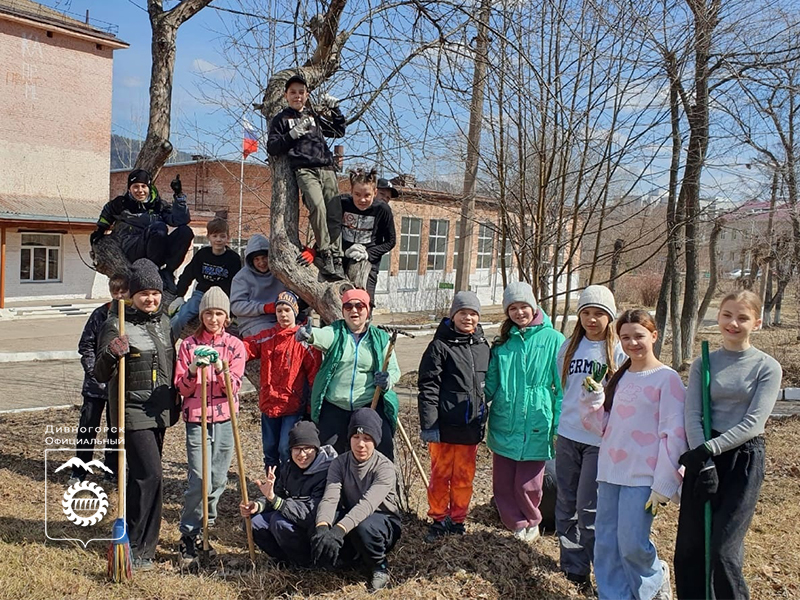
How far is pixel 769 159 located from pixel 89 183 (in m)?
22.5

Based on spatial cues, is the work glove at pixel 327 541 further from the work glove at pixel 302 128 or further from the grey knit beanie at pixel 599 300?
the work glove at pixel 302 128

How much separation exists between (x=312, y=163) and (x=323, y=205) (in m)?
0.33

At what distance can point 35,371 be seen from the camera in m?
11.4

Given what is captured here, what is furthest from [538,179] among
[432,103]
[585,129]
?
[432,103]

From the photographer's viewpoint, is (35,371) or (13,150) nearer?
(35,371)

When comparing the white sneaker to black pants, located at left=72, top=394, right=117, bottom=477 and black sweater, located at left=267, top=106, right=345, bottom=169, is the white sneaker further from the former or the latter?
black pants, located at left=72, top=394, right=117, bottom=477

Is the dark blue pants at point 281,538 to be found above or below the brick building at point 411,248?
below

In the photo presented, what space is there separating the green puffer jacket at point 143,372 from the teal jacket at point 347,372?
0.95 meters

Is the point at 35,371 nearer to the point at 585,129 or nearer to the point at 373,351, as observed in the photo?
the point at 373,351

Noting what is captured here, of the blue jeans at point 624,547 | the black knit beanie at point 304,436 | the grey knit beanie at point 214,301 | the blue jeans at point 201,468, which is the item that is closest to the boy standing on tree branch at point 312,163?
the grey knit beanie at point 214,301

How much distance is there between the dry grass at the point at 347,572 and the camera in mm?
3861

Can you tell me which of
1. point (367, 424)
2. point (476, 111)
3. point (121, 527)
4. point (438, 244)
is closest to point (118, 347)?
point (121, 527)

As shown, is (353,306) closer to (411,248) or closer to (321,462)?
(321,462)

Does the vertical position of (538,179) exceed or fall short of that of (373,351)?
it exceeds it
